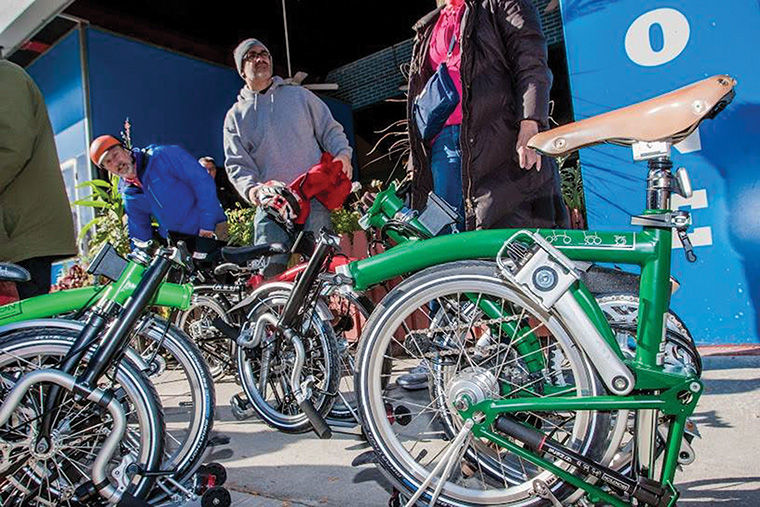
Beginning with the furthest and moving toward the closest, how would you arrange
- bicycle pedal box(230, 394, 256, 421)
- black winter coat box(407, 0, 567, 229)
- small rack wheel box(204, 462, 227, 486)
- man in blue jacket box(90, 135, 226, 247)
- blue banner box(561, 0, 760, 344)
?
man in blue jacket box(90, 135, 226, 247) < blue banner box(561, 0, 760, 344) < bicycle pedal box(230, 394, 256, 421) < black winter coat box(407, 0, 567, 229) < small rack wheel box(204, 462, 227, 486)

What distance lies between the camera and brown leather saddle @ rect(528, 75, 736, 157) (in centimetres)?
135

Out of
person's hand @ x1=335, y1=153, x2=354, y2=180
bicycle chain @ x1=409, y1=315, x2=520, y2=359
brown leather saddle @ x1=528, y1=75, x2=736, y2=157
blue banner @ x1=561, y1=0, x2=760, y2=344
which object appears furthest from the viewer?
blue banner @ x1=561, y1=0, x2=760, y2=344

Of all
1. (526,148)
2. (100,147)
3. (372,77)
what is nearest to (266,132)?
(100,147)

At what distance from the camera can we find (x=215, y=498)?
1.74m

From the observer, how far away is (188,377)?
198 centimetres

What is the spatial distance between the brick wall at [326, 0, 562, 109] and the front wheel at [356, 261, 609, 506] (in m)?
8.93

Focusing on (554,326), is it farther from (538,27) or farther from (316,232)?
(316,232)

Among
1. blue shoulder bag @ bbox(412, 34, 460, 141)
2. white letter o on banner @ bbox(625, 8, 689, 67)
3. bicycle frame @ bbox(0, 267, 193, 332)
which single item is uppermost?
white letter o on banner @ bbox(625, 8, 689, 67)

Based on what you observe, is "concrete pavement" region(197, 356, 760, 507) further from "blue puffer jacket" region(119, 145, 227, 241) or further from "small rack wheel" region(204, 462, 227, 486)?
"blue puffer jacket" region(119, 145, 227, 241)

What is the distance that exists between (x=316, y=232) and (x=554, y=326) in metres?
1.85

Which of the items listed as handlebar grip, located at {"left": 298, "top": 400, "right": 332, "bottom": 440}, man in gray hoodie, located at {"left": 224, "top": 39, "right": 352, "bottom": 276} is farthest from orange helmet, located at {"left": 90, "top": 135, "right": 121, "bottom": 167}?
handlebar grip, located at {"left": 298, "top": 400, "right": 332, "bottom": 440}

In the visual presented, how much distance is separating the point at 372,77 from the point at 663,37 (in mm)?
8352

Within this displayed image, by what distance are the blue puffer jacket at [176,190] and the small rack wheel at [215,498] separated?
2.30m

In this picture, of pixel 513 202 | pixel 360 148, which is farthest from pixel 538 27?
pixel 360 148
